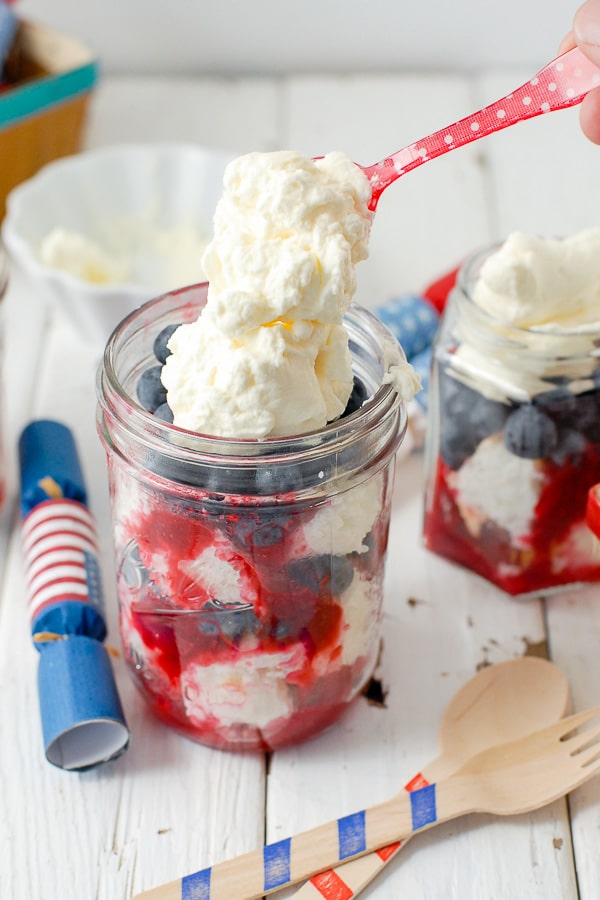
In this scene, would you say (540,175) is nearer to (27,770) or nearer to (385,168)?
(385,168)

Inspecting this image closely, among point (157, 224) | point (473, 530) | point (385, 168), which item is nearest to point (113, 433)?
point (385, 168)

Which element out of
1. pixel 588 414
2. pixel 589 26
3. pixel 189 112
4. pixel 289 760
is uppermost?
pixel 589 26

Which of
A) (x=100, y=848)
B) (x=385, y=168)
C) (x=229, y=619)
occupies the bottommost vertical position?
(x=100, y=848)

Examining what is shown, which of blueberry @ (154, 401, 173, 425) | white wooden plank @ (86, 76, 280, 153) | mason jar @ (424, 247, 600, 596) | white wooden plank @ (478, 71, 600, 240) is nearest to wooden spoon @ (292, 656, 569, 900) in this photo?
mason jar @ (424, 247, 600, 596)

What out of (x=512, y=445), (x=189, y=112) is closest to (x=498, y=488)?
(x=512, y=445)

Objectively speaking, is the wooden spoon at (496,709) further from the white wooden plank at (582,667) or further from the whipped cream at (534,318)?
the whipped cream at (534,318)

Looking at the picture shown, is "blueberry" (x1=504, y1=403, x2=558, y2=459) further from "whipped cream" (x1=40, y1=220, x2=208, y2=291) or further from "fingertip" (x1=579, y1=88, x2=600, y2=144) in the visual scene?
"whipped cream" (x1=40, y1=220, x2=208, y2=291)

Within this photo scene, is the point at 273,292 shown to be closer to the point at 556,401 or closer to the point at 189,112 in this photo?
the point at 556,401
